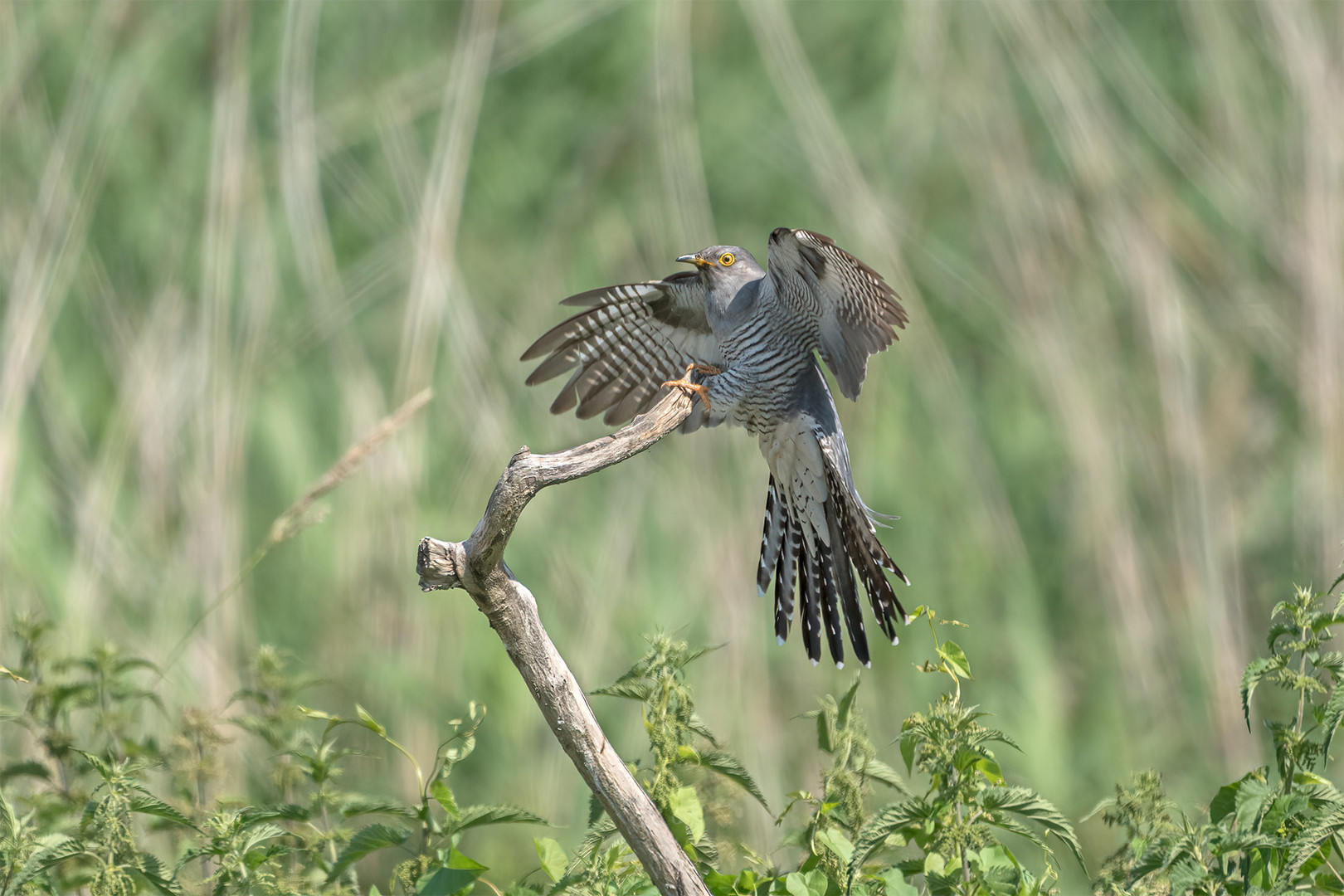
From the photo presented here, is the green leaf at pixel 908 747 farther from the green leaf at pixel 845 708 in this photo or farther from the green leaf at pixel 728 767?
the green leaf at pixel 728 767

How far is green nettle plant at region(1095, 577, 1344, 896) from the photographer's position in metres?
1.95

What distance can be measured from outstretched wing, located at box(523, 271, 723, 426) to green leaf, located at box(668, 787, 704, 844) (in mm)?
1880

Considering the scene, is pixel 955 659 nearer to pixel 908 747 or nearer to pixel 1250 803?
pixel 908 747

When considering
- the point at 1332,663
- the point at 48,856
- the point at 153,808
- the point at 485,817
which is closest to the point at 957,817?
the point at 1332,663

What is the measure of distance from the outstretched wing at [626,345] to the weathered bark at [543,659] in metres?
1.79

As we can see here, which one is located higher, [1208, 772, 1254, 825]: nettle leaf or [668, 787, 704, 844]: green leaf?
[668, 787, 704, 844]: green leaf

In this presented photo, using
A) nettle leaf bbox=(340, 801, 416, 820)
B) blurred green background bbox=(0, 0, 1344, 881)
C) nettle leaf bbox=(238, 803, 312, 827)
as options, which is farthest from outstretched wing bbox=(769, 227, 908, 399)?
blurred green background bbox=(0, 0, 1344, 881)

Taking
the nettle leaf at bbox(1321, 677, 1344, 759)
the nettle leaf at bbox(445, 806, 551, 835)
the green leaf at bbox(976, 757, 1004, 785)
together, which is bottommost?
the nettle leaf at bbox(1321, 677, 1344, 759)

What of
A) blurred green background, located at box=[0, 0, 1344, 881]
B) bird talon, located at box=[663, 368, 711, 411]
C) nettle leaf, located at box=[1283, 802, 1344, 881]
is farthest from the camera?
blurred green background, located at box=[0, 0, 1344, 881]

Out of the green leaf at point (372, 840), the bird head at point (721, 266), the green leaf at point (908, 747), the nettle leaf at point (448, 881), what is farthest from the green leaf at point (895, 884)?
the bird head at point (721, 266)

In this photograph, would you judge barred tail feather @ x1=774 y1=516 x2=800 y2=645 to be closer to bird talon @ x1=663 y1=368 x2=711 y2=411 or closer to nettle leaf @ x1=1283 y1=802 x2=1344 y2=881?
bird talon @ x1=663 y1=368 x2=711 y2=411

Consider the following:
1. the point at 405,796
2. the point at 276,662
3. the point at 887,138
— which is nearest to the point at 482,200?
the point at 887,138

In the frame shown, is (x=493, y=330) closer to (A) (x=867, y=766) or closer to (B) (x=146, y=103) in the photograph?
(B) (x=146, y=103)

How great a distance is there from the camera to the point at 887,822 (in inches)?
80.7
